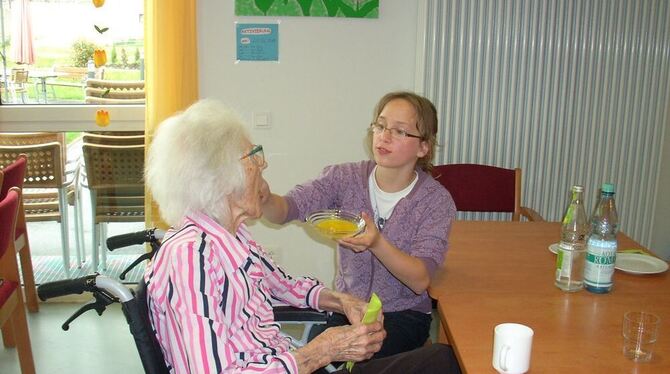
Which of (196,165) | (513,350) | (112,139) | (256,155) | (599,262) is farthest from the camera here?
(112,139)

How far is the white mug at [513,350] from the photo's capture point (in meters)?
1.21

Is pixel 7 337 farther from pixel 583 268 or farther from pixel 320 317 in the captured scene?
pixel 583 268

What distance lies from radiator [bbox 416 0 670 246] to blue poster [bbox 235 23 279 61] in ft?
2.45

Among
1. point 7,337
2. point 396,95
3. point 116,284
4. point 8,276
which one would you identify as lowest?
point 7,337

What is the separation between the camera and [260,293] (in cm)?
159

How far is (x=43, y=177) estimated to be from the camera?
3.47 meters

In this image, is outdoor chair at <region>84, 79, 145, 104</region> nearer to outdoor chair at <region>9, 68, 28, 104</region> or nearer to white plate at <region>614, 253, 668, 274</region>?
outdoor chair at <region>9, 68, 28, 104</region>

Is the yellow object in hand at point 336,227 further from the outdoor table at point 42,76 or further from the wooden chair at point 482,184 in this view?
the outdoor table at point 42,76

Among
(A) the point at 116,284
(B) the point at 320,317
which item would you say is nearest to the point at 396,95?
(B) the point at 320,317

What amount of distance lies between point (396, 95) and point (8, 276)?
178 centimetres

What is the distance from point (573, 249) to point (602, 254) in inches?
4.6

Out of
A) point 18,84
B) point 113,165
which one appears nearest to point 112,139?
point 113,165

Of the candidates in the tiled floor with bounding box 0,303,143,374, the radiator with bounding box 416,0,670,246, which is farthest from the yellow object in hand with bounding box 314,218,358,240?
the radiator with bounding box 416,0,670,246

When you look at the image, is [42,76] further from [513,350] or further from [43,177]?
[513,350]
